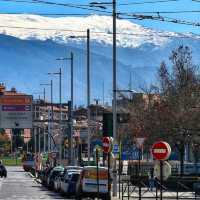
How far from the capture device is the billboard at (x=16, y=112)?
243ft

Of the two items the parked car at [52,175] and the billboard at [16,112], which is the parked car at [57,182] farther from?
the billboard at [16,112]

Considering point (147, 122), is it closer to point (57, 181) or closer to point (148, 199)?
point (57, 181)

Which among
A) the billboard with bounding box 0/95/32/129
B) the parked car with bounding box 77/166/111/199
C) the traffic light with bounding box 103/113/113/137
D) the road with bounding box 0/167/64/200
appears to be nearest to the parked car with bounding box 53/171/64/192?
the road with bounding box 0/167/64/200

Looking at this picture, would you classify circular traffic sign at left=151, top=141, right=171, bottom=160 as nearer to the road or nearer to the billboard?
the road

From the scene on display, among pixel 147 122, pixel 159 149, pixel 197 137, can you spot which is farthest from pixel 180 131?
pixel 159 149

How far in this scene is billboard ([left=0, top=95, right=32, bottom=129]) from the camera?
74.0m

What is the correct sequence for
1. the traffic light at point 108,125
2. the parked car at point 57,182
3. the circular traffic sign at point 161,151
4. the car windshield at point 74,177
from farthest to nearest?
the parked car at point 57,182 → the car windshield at point 74,177 → the traffic light at point 108,125 → the circular traffic sign at point 161,151

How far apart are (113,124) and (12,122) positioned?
101ft

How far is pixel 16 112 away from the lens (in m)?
74.9

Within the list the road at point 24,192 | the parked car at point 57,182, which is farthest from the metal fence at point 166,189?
the road at point 24,192

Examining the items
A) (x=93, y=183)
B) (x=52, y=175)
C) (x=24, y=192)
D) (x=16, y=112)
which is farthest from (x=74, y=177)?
(x=16, y=112)

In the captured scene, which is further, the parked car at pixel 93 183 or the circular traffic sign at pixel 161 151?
the parked car at pixel 93 183

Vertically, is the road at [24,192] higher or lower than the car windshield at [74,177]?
lower

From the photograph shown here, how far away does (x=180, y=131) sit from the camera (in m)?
58.5
